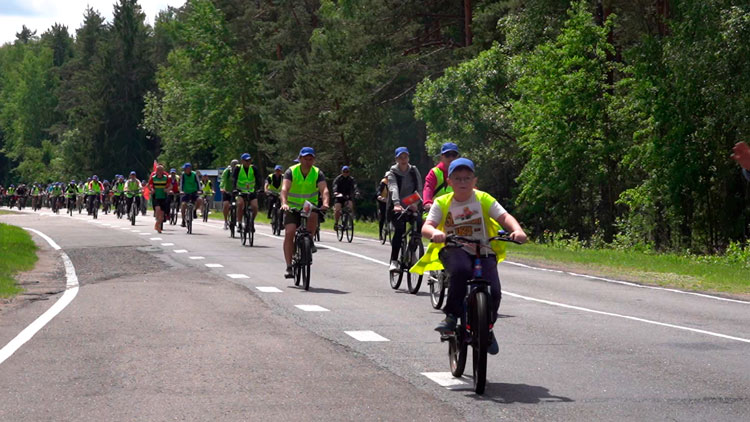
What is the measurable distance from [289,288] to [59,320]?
4.68m

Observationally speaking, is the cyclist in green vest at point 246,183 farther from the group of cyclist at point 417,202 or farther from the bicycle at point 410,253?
the bicycle at point 410,253

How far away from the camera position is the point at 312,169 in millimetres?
16562

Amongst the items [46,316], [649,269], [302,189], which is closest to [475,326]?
[46,316]

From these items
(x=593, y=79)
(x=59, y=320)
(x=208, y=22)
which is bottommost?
(x=59, y=320)

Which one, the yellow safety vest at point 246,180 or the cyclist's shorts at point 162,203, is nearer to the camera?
the yellow safety vest at point 246,180

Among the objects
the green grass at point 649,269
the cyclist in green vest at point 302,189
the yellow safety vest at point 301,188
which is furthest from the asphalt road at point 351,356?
the green grass at point 649,269

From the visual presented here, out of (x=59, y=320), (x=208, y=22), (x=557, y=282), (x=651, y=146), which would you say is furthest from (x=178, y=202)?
(x=208, y=22)

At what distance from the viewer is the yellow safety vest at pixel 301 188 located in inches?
647

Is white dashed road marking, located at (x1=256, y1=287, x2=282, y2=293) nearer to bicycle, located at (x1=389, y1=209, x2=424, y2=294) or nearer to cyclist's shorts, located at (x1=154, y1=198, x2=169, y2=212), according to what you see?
bicycle, located at (x1=389, y1=209, x2=424, y2=294)

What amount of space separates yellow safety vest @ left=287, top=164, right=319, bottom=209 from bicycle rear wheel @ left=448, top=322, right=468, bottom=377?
8.08 meters

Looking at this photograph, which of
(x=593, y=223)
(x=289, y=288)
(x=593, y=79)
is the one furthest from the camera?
(x=593, y=223)

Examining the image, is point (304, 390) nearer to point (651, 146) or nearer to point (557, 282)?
point (557, 282)

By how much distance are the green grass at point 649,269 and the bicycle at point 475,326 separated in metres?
10.6

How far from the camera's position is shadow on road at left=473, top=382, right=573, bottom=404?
7.63 m
